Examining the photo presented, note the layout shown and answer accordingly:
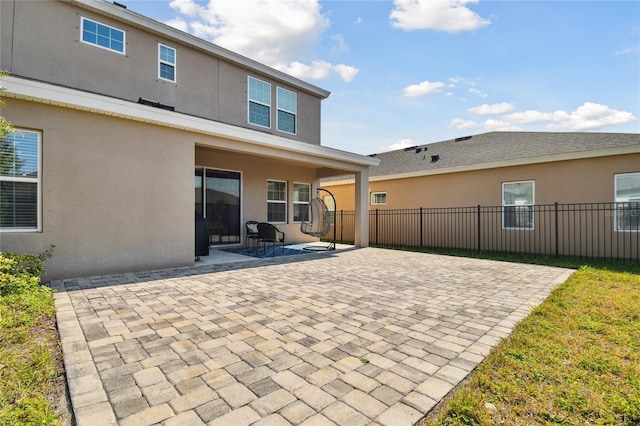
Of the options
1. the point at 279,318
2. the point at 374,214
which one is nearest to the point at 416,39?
the point at 374,214

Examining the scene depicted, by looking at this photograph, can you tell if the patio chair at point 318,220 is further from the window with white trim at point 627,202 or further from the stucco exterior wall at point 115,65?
the window with white trim at point 627,202

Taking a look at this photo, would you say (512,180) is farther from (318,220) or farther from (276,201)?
(276,201)

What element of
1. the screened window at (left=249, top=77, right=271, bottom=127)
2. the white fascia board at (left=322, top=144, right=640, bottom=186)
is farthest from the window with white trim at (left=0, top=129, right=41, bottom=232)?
the white fascia board at (left=322, top=144, right=640, bottom=186)

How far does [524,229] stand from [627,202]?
2538mm

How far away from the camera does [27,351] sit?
2.61 meters

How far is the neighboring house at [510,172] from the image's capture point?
849 centimetres

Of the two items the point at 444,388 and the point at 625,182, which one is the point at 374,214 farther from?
the point at 444,388

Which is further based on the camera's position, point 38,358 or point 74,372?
point 38,358

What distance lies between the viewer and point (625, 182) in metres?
8.34

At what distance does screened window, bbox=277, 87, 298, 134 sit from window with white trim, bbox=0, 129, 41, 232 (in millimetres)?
7033

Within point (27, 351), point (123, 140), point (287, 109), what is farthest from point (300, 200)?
point (27, 351)

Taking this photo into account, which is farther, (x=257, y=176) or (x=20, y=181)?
(x=257, y=176)

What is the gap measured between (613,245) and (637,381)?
8.52m

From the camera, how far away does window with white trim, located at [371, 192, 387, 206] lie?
14.1 meters
